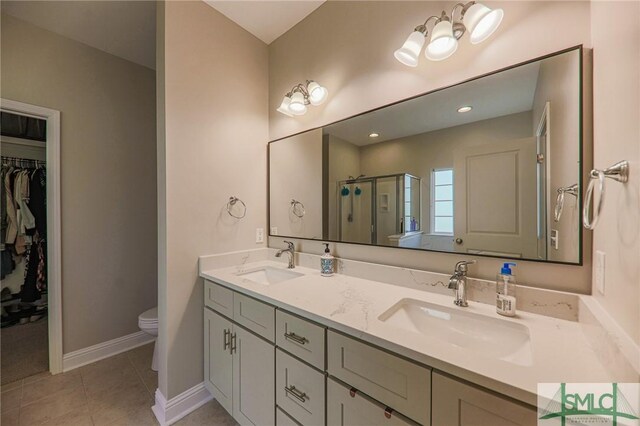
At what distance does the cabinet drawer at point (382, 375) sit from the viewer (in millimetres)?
755

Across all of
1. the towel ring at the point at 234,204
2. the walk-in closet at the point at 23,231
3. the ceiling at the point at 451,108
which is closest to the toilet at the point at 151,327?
the towel ring at the point at 234,204

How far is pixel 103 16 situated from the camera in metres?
1.86

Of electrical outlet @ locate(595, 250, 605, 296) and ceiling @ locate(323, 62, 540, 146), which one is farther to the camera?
ceiling @ locate(323, 62, 540, 146)

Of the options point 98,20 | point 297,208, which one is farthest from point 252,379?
point 98,20

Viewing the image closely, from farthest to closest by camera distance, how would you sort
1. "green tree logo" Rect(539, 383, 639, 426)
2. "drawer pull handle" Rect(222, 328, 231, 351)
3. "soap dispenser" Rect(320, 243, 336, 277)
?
"soap dispenser" Rect(320, 243, 336, 277) → "drawer pull handle" Rect(222, 328, 231, 351) → "green tree logo" Rect(539, 383, 639, 426)

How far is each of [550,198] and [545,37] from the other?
645 millimetres

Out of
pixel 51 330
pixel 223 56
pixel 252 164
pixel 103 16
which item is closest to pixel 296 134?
pixel 252 164

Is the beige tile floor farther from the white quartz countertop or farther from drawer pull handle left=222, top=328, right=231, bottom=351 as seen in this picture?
the white quartz countertop

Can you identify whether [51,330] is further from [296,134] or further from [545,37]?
[545,37]

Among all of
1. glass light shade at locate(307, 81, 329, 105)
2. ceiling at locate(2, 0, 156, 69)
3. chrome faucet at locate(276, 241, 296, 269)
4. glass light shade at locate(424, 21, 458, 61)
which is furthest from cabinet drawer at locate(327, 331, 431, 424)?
ceiling at locate(2, 0, 156, 69)

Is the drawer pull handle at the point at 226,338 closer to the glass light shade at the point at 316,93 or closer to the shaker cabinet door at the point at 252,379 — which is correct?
the shaker cabinet door at the point at 252,379

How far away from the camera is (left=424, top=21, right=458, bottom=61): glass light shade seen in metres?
1.16

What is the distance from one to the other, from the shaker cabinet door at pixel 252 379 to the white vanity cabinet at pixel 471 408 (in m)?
0.76

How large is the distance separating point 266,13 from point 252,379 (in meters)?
2.39
